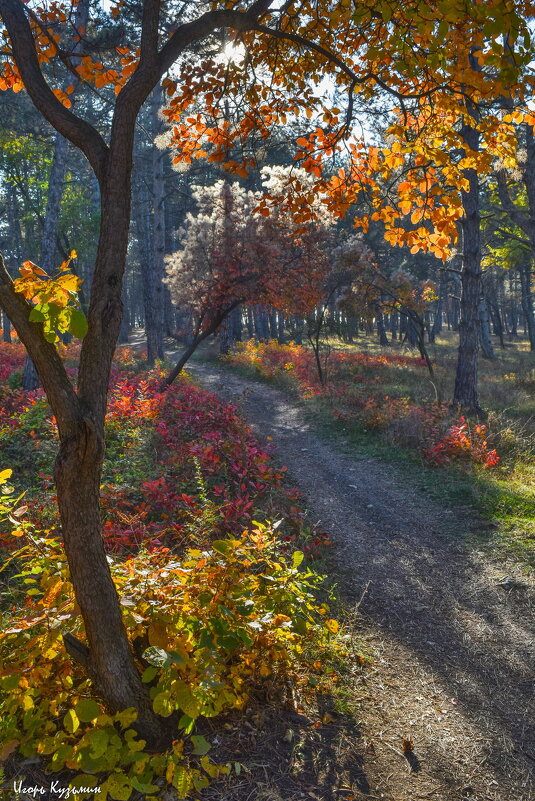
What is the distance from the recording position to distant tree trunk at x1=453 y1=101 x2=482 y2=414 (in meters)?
11.6

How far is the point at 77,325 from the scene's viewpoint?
80.9 inches

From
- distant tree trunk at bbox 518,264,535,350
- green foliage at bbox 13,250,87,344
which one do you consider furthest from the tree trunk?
distant tree trunk at bbox 518,264,535,350

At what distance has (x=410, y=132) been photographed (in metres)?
4.22

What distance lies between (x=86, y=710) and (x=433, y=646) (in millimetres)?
2957

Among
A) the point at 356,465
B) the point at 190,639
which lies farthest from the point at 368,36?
the point at 356,465

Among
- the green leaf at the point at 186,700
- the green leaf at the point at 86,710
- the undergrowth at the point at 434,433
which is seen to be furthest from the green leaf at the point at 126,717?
the undergrowth at the point at 434,433

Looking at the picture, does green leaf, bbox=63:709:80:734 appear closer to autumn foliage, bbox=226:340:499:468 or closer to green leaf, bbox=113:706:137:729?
green leaf, bbox=113:706:137:729

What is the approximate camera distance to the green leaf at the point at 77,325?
6.68 ft

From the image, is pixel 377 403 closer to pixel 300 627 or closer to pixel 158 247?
pixel 300 627

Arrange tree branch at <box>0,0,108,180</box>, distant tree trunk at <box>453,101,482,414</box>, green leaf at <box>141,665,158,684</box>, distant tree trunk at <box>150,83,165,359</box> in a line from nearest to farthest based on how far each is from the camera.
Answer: green leaf at <box>141,665,158,684</box> → tree branch at <box>0,0,108,180</box> → distant tree trunk at <box>453,101,482,414</box> → distant tree trunk at <box>150,83,165,359</box>

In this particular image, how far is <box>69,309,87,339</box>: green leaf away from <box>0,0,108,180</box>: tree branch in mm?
1006

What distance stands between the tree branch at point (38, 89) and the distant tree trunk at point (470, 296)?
10563 mm

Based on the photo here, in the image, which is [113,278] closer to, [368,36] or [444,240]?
[444,240]

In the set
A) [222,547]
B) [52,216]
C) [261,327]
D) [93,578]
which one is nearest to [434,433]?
[222,547]
